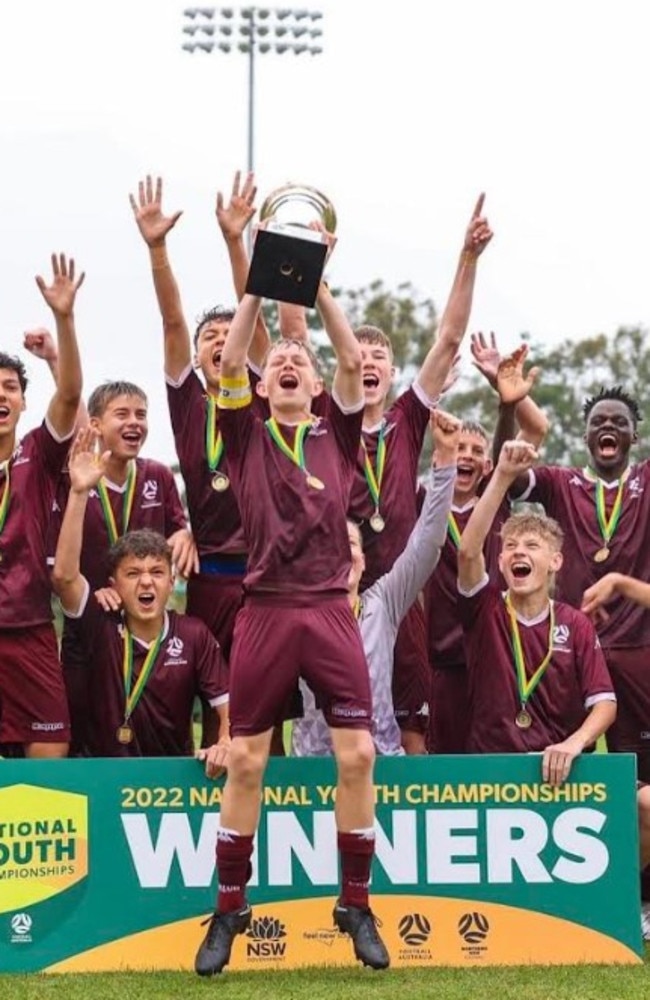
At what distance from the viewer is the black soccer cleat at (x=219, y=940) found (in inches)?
225

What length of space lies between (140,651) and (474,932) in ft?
5.57

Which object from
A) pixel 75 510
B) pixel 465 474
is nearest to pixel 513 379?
pixel 465 474

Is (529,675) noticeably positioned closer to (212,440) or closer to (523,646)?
(523,646)

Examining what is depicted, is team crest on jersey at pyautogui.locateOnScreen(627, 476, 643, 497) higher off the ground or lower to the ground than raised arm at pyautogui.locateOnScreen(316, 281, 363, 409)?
lower

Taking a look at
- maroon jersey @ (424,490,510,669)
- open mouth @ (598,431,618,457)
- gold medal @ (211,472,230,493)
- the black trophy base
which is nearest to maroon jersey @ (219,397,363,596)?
the black trophy base

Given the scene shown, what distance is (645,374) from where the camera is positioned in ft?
157

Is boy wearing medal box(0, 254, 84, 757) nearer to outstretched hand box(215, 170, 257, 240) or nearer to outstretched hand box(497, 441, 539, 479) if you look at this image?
outstretched hand box(215, 170, 257, 240)

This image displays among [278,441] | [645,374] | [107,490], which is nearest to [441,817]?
[278,441]

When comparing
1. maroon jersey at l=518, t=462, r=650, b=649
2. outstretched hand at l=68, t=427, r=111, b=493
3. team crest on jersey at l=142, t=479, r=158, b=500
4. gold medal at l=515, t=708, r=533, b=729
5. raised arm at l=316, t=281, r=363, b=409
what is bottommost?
gold medal at l=515, t=708, r=533, b=729

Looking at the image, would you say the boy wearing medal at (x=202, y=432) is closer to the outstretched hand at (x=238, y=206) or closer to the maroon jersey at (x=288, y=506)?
the outstretched hand at (x=238, y=206)

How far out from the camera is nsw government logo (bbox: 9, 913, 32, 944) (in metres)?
6.01

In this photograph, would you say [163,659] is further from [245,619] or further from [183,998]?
[183,998]

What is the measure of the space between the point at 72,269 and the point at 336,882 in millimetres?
2561

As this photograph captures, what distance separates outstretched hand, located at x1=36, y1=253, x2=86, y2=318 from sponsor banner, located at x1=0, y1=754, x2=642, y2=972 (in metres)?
1.79
